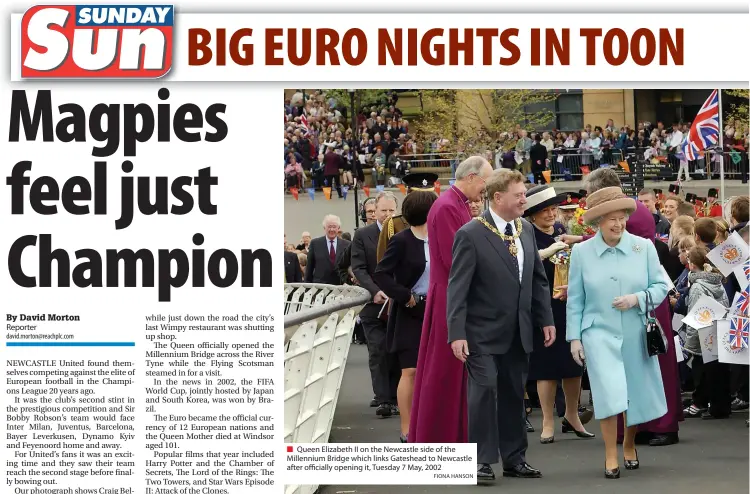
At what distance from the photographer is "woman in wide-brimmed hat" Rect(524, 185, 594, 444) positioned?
9.64 m

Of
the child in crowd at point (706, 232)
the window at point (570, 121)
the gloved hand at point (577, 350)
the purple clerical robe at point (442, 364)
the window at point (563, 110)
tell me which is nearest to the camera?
the gloved hand at point (577, 350)

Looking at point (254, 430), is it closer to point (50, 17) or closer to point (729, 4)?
point (50, 17)

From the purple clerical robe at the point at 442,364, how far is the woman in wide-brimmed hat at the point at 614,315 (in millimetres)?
672

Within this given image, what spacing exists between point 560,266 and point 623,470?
1899 millimetres

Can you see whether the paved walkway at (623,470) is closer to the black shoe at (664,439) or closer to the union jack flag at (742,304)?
the black shoe at (664,439)

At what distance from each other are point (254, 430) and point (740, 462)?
348cm

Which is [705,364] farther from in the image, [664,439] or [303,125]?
[303,125]

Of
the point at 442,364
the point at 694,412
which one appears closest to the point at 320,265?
the point at 694,412

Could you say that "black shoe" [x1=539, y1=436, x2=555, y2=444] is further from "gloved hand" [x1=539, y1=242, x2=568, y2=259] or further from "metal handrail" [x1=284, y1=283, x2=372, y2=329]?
"metal handrail" [x1=284, y1=283, x2=372, y2=329]

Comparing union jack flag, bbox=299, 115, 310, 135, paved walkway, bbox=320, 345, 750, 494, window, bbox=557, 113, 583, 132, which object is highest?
window, bbox=557, 113, 583, 132

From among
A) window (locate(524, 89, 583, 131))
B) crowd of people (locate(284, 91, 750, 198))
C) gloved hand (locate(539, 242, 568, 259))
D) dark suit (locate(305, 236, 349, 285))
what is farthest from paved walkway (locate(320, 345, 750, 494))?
window (locate(524, 89, 583, 131))

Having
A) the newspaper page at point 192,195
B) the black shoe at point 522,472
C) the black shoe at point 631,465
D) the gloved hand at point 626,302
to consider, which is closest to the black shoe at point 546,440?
the black shoe at point 631,465

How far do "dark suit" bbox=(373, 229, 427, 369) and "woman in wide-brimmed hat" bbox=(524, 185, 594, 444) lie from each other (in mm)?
778

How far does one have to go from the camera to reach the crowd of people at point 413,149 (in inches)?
942
